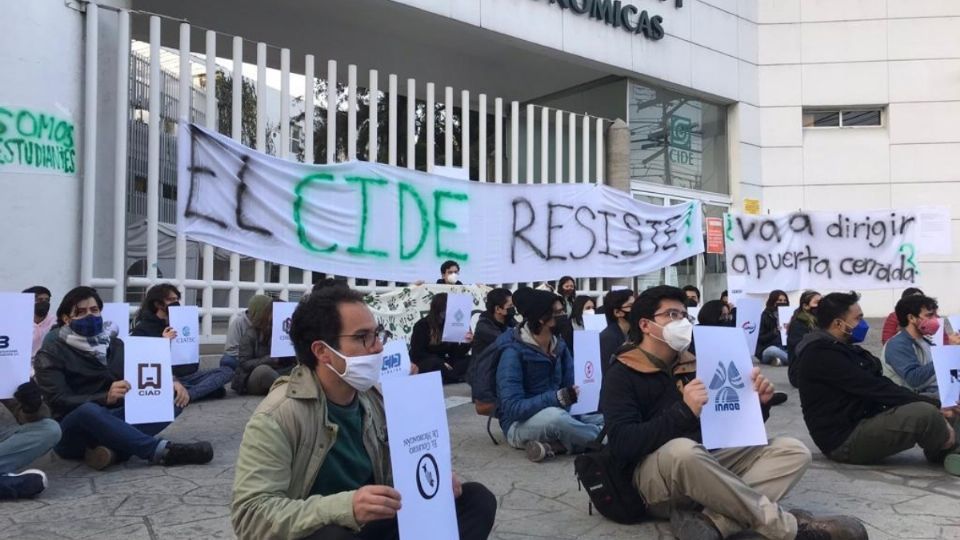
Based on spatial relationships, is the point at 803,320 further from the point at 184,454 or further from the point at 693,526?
the point at 184,454

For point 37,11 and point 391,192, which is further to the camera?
point 391,192

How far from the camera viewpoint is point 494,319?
6.55 m

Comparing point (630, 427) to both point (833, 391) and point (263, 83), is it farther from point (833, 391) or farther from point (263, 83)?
point (263, 83)

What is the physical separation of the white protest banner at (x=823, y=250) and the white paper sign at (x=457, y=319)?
22.1 feet

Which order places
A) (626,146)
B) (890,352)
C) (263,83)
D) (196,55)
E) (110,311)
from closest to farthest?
(890,352), (110,311), (263,83), (196,55), (626,146)

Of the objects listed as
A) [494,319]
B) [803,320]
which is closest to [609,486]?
[494,319]

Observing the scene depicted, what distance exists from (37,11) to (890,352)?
28.4 feet

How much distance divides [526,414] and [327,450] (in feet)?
10.0

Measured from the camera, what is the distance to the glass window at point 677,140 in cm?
1577

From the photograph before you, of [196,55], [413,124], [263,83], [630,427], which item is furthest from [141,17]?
[630,427]

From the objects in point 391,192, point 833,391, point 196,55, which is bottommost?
point 833,391

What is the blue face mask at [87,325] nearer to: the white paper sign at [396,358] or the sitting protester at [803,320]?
the white paper sign at [396,358]

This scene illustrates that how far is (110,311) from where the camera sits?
6.57 m

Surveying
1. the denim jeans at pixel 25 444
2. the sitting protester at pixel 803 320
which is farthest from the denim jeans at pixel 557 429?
the sitting protester at pixel 803 320
